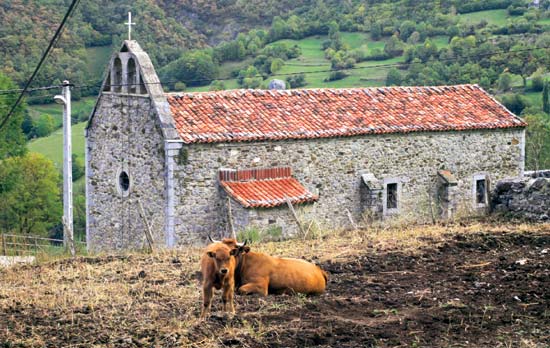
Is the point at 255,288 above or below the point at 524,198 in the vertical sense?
below

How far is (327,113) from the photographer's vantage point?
26.1m

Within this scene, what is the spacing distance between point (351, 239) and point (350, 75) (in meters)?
46.8

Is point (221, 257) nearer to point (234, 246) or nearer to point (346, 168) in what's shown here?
point (234, 246)

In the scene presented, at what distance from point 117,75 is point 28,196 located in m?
23.3

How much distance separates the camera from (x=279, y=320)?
35.1 ft

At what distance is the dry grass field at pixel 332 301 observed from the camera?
10047 millimetres

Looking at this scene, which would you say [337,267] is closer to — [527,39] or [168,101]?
[168,101]

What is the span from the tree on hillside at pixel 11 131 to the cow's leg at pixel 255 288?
36836 mm

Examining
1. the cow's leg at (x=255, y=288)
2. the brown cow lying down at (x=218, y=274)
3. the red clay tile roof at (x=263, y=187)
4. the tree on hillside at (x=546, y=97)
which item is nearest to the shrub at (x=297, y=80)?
the tree on hillside at (x=546, y=97)

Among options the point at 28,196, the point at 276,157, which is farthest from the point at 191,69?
the point at 276,157

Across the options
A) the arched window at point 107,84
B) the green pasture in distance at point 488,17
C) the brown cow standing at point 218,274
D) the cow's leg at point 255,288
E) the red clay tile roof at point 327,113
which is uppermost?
the green pasture in distance at point 488,17

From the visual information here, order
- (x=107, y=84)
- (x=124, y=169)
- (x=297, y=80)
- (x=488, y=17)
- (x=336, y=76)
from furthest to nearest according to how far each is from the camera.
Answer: (x=488, y=17)
(x=336, y=76)
(x=297, y=80)
(x=107, y=84)
(x=124, y=169)

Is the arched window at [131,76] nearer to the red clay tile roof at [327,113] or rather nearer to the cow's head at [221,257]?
the red clay tile roof at [327,113]

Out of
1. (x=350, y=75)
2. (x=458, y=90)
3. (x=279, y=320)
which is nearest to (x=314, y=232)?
(x=279, y=320)
